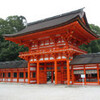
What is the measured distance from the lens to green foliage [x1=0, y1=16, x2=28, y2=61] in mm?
39281

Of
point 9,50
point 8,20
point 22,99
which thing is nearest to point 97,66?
point 22,99

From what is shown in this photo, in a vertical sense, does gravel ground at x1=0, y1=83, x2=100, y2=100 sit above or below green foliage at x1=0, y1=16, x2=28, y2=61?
below

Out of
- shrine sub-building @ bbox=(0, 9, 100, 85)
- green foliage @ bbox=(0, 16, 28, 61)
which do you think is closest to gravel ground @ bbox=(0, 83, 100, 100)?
shrine sub-building @ bbox=(0, 9, 100, 85)

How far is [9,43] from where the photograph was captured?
41281 mm

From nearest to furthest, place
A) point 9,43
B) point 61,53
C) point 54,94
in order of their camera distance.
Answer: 1. point 54,94
2. point 61,53
3. point 9,43

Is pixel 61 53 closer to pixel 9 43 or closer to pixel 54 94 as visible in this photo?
pixel 54 94

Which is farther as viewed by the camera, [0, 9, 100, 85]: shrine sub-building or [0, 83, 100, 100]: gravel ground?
[0, 9, 100, 85]: shrine sub-building

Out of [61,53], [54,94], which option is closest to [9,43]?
[61,53]

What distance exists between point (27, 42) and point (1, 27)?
999 inches

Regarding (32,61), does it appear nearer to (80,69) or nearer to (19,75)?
(19,75)

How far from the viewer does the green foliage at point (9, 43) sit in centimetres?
3928

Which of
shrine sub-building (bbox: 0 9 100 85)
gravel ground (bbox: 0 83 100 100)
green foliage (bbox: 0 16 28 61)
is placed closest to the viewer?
gravel ground (bbox: 0 83 100 100)

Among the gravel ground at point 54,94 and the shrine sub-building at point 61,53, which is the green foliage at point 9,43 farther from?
the gravel ground at point 54,94

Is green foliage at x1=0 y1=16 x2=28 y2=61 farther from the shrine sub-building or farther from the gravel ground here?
the gravel ground
